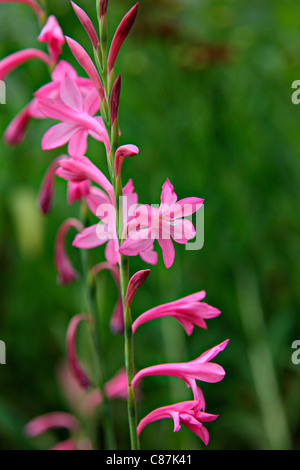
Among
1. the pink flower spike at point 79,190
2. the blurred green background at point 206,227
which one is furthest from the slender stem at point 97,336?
the blurred green background at point 206,227

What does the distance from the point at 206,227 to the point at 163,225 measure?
108 centimetres

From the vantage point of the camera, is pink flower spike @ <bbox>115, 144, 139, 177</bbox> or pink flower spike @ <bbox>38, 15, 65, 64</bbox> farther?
pink flower spike @ <bbox>38, 15, 65, 64</bbox>

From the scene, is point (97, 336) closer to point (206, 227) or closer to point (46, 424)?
point (46, 424)

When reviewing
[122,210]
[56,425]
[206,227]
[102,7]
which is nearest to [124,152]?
[122,210]

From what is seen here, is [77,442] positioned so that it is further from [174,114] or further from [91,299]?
[174,114]

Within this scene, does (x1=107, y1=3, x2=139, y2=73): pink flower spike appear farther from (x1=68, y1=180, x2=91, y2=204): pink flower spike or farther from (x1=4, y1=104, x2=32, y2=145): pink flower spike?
(x1=4, y1=104, x2=32, y2=145): pink flower spike

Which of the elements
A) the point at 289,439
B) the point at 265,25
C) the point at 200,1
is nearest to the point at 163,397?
the point at 289,439

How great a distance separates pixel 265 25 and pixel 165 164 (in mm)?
1314

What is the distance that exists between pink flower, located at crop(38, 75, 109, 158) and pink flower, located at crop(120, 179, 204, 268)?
0.40ft

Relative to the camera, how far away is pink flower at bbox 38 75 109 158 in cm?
67

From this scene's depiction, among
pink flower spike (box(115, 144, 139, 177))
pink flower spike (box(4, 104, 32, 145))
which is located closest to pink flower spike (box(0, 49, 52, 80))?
pink flower spike (box(4, 104, 32, 145))

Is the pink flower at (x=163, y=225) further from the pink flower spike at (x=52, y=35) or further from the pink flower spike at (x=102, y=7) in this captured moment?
the pink flower spike at (x=52, y=35)
